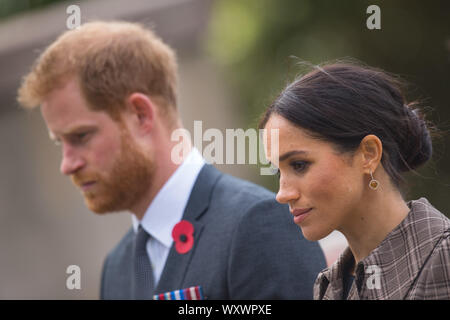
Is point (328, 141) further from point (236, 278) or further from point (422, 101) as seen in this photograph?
point (236, 278)

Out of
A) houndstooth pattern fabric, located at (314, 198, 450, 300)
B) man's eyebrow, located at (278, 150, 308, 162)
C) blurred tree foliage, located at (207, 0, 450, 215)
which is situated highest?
blurred tree foliage, located at (207, 0, 450, 215)

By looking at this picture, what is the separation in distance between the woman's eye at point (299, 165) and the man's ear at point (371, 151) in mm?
130

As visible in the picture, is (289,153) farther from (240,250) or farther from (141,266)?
(141,266)

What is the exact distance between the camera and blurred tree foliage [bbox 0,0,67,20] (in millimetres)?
6766

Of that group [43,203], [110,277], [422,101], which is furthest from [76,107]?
[43,203]

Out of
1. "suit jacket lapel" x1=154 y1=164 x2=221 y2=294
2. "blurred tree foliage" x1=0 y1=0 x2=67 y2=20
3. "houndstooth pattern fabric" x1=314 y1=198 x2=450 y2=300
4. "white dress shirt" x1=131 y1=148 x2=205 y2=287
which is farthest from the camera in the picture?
"blurred tree foliage" x1=0 y1=0 x2=67 y2=20

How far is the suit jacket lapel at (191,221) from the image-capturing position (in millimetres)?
2332

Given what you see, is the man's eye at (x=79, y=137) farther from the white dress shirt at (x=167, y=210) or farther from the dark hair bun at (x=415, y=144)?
the dark hair bun at (x=415, y=144)

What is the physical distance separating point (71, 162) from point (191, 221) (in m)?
0.51

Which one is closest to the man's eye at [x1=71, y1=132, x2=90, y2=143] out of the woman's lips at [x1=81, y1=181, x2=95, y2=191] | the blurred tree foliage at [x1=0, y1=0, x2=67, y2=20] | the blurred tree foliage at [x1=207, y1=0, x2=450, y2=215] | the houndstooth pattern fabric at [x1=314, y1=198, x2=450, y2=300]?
the woman's lips at [x1=81, y1=181, x2=95, y2=191]

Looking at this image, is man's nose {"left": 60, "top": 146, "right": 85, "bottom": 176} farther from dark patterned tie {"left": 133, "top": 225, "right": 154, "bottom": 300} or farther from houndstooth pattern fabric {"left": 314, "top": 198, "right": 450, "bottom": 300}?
houndstooth pattern fabric {"left": 314, "top": 198, "right": 450, "bottom": 300}

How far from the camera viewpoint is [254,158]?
6.17ft

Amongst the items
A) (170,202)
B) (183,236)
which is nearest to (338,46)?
(170,202)

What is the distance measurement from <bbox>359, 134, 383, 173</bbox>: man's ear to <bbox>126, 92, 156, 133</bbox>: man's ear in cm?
124
